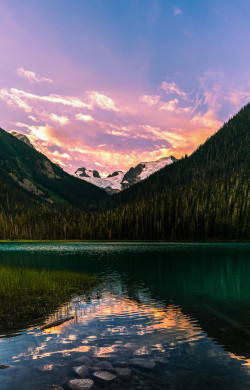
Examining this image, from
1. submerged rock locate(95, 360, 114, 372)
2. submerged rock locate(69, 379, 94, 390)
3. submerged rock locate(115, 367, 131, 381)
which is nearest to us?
submerged rock locate(69, 379, 94, 390)

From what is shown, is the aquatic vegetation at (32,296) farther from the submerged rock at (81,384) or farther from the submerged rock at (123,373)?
the submerged rock at (123,373)

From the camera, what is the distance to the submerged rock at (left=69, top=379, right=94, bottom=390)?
34.3 ft

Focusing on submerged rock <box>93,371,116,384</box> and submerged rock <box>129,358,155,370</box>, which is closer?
submerged rock <box>93,371,116,384</box>

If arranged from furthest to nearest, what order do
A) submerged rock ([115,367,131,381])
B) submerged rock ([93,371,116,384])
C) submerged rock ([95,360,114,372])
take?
submerged rock ([95,360,114,372]), submerged rock ([115,367,131,381]), submerged rock ([93,371,116,384])

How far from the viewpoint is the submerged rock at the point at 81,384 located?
10.5 metres

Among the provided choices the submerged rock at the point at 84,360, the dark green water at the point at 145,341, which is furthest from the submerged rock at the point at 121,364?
the submerged rock at the point at 84,360

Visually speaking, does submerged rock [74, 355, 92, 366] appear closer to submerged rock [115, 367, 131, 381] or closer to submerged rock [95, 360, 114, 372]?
submerged rock [95, 360, 114, 372]

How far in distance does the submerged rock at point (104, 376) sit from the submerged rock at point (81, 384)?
422 millimetres

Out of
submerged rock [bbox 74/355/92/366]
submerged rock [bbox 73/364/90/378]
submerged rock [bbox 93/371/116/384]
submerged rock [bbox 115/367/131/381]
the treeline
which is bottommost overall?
submerged rock [bbox 74/355/92/366]

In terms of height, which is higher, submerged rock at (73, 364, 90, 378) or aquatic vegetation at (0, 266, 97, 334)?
submerged rock at (73, 364, 90, 378)

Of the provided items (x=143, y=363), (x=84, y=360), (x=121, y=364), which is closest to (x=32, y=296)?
(x=84, y=360)

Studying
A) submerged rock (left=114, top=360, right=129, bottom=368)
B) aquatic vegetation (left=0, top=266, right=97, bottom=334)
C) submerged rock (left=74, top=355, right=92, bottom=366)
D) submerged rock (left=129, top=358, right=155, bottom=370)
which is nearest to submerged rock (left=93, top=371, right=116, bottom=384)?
submerged rock (left=114, top=360, right=129, bottom=368)

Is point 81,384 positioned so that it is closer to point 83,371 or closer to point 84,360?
point 83,371

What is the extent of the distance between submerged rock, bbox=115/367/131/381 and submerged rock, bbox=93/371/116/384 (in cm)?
28
